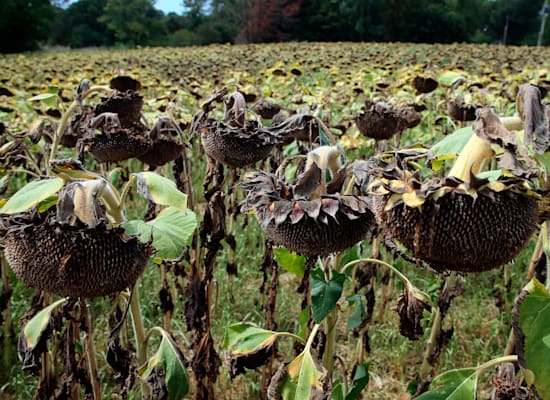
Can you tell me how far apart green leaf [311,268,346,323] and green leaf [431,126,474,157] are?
408mm

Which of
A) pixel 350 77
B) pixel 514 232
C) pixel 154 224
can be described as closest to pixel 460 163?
pixel 514 232

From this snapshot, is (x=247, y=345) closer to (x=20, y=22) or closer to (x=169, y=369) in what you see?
(x=169, y=369)

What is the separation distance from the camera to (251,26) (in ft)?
92.4

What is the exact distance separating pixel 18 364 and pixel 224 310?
0.87m

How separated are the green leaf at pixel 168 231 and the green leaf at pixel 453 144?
41 centimetres

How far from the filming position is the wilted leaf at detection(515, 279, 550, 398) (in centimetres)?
70

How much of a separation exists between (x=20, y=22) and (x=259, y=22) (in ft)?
38.0

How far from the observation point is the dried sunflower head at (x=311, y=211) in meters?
0.75

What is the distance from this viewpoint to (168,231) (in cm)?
86

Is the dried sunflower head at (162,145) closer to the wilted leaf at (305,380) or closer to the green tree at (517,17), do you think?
the wilted leaf at (305,380)

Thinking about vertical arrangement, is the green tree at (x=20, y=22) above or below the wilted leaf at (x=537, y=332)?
above

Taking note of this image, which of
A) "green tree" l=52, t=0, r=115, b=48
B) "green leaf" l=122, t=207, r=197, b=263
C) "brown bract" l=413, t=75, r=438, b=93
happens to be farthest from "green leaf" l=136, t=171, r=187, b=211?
"green tree" l=52, t=0, r=115, b=48

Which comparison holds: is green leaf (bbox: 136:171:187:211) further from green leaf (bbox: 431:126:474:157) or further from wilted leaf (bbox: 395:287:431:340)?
wilted leaf (bbox: 395:287:431:340)

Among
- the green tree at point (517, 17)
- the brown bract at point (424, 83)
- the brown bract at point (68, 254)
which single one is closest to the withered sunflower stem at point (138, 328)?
the brown bract at point (68, 254)
